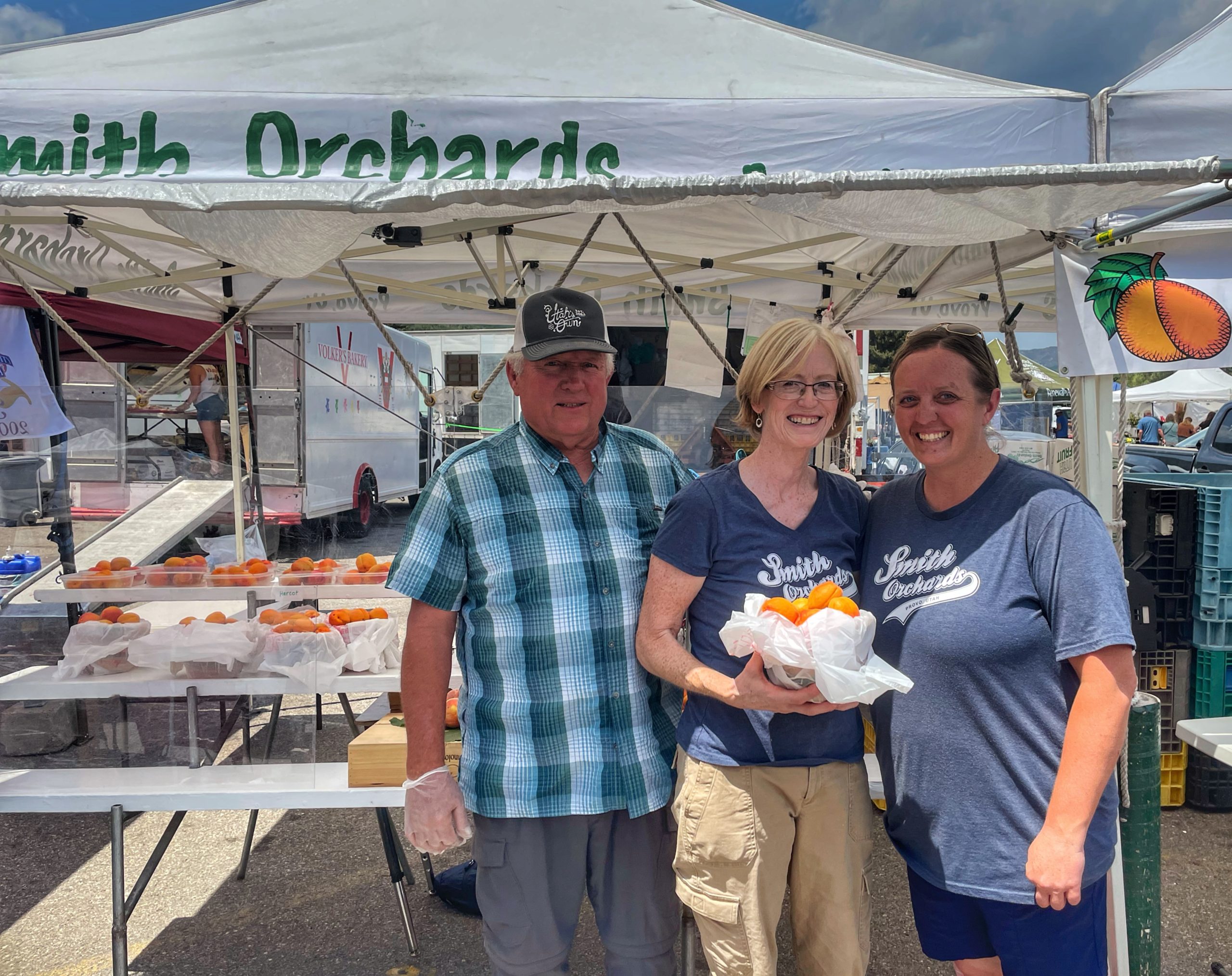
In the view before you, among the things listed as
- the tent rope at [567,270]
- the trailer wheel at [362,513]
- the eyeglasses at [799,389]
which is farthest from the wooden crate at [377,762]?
the trailer wheel at [362,513]

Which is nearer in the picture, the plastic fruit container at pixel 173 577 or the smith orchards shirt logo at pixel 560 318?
the smith orchards shirt logo at pixel 560 318

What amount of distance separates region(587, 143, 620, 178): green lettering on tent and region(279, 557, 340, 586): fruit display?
11.3 ft

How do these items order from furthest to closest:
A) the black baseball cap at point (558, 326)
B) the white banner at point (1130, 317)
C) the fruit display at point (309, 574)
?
the fruit display at point (309, 574) → the white banner at point (1130, 317) → the black baseball cap at point (558, 326)

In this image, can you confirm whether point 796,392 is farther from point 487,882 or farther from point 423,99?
point 487,882

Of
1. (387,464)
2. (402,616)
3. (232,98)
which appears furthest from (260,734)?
(387,464)

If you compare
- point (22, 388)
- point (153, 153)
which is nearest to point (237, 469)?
point (22, 388)

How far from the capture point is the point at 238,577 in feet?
15.5

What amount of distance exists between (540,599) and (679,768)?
51 centimetres

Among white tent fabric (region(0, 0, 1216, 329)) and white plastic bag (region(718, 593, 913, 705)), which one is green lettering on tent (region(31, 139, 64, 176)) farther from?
white plastic bag (region(718, 593, 913, 705))

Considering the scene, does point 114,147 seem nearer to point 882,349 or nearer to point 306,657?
point 306,657

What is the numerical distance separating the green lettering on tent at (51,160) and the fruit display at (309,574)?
310cm

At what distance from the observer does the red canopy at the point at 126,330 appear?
4977mm

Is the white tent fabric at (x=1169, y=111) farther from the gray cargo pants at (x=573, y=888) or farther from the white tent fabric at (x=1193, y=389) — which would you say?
the white tent fabric at (x=1193, y=389)

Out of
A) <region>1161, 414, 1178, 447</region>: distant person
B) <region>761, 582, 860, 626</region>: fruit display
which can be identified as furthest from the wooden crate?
<region>1161, 414, 1178, 447</region>: distant person
